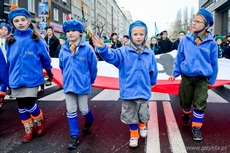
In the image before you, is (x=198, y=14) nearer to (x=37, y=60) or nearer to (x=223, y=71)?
(x=223, y=71)

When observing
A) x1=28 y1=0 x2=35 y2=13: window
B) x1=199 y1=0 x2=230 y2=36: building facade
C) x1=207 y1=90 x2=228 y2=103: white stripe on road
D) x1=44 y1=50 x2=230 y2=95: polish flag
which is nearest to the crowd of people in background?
x1=44 y1=50 x2=230 y2=95: polish flag

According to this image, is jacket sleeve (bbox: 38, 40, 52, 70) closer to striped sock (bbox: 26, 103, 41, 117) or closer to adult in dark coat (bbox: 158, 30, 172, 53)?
striped sock (bbox: 26, 103, 41, 117)

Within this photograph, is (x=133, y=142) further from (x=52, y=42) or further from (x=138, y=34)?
(x=52, y=42)

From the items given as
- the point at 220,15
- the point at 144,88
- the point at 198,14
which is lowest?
the point at 144,88

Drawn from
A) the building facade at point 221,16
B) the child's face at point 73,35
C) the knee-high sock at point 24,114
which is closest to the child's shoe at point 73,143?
the knee-high sock at point 24,114

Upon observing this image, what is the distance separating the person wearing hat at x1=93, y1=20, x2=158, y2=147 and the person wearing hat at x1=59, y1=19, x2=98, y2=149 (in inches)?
15.7

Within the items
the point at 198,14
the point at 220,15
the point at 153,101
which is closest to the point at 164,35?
the point at 153,101

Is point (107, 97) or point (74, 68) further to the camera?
point (107, 97)

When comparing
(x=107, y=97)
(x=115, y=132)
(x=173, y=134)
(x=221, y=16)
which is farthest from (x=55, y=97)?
(x=221, y=16)

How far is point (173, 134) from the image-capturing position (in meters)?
3.99

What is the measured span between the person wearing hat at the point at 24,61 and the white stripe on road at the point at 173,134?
82.1 inches

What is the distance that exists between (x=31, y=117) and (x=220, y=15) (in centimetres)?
4054

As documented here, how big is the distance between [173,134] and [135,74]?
48.3 inches

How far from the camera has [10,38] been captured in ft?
12.0
